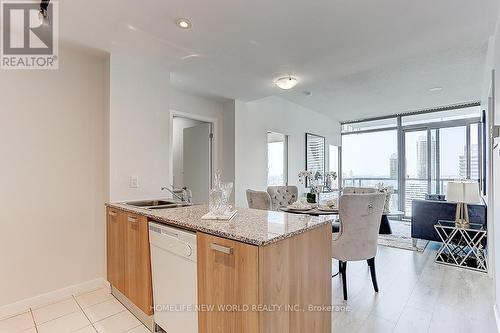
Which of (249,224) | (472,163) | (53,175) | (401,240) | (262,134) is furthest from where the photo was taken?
(472,163)

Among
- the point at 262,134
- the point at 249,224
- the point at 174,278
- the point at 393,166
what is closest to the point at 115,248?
the point at 174,278

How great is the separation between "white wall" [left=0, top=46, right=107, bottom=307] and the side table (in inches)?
167

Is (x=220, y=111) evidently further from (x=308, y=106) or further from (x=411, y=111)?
(x=411, y=111)

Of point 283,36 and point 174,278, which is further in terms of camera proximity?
point 283,36

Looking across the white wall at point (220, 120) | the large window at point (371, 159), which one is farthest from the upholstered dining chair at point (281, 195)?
the large window at point (371, 159)

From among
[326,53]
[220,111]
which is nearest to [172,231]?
[326,53]

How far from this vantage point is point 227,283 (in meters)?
1.35

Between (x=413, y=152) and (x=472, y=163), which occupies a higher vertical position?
(x=413, y=152)

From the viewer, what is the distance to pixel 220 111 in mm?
4516

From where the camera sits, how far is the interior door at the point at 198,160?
4.42 m

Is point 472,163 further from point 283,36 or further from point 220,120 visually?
point 283,36

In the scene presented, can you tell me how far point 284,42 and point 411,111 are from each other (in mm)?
4996

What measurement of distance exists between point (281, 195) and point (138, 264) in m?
2.49

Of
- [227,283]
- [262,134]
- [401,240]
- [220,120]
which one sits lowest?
[401,240]
